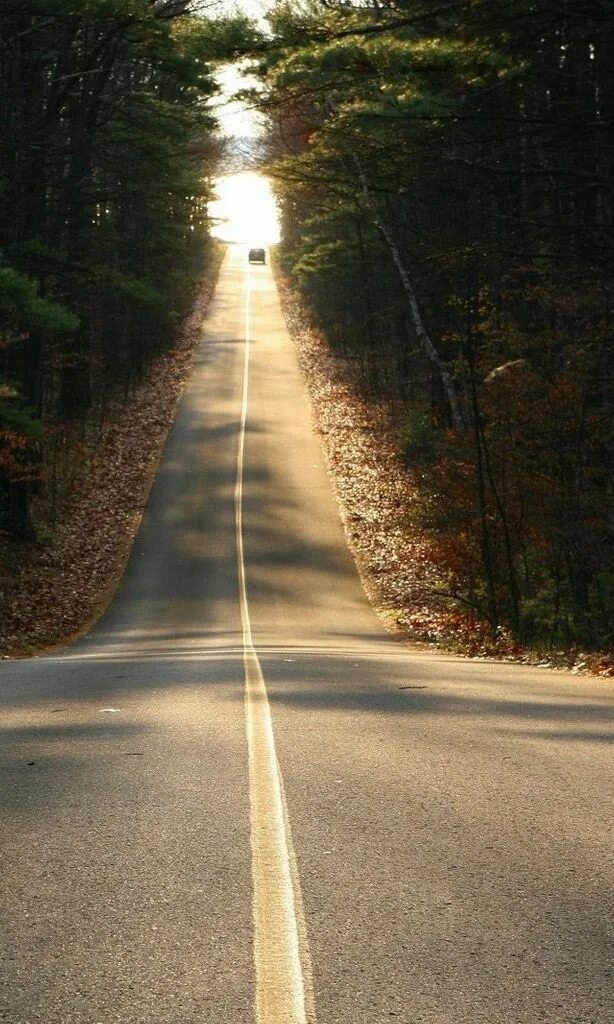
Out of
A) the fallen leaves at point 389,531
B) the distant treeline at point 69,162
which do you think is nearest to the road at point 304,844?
the fallen leaves at point 389,531

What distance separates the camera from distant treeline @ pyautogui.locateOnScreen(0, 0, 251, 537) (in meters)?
22.0

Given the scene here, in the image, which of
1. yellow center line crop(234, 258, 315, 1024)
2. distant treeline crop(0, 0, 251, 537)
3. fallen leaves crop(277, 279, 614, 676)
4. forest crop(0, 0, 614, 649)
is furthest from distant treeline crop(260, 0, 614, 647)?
yellow center line crop(234, 258, 315, 1024)

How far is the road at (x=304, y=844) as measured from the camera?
11.9ft

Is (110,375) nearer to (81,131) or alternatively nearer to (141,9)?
(81,131)

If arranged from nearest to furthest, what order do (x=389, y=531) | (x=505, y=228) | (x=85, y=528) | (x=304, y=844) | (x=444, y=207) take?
1. (x=304, y=844)
2. (x=505, y=228)
3. (x=444, y=207)
4. (x=85, y=528)
5. (x=389, y=531)

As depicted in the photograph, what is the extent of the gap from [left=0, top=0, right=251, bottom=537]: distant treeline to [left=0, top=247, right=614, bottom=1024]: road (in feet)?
27.6

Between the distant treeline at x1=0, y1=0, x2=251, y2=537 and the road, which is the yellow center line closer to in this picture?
the road

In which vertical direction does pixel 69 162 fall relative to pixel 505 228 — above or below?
above

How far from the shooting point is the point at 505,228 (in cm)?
2088

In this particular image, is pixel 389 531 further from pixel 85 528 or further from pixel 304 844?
pixel 304 844

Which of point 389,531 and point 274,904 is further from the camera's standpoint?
point 389,531

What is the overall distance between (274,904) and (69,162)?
26174 mm

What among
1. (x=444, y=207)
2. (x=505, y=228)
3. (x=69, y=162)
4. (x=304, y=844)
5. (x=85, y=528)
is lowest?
(x=85, y=528)

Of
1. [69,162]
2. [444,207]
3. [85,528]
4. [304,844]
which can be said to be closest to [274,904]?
[304,844]
